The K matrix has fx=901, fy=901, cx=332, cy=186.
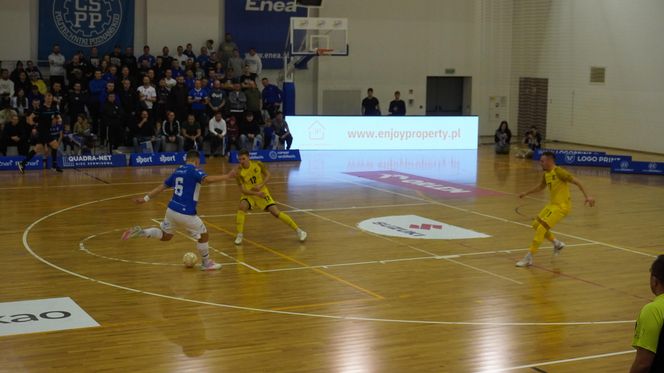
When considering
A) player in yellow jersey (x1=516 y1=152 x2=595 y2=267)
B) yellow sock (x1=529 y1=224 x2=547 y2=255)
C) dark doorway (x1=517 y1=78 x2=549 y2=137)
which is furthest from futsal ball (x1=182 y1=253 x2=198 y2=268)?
dark doorway (x1=517 y1=78 x2=549 y2=137)

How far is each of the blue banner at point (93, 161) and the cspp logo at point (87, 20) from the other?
811cm

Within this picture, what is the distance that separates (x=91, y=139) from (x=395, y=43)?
16364 millimetres

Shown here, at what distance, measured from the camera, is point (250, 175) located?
16.6 metres

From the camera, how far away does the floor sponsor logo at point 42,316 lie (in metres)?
11.1

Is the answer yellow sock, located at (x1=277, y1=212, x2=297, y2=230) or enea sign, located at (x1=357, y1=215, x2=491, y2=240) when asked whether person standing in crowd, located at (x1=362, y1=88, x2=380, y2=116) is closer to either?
enea sign, located at (x1=357, y1=215, x2=491, y2=240)

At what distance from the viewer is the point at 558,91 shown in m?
39.6

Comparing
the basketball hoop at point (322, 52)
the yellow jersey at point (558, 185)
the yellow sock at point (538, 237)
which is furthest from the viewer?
the basketball hoop at point (322, 52)

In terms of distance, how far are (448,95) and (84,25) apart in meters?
17.0

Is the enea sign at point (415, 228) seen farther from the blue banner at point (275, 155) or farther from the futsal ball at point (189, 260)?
the blue banner at point (275, 155)

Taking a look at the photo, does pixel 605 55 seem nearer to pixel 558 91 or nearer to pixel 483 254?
pixel 558 91

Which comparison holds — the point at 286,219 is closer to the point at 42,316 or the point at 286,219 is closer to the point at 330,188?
the point at 42,316

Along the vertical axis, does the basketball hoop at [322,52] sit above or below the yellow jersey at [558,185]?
above

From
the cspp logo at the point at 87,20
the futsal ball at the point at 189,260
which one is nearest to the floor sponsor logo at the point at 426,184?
the futsal ball at the point at 189,260

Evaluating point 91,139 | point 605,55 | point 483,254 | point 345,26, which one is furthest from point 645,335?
point 605,55
